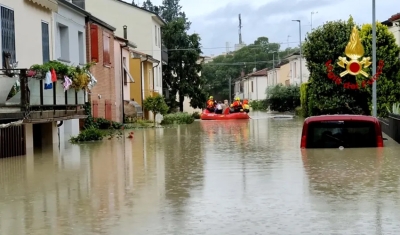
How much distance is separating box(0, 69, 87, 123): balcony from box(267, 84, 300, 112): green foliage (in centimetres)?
5130

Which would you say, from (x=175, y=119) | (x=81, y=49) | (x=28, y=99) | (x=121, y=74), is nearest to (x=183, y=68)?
(x=175, y=119)

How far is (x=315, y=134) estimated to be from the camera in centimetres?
1972

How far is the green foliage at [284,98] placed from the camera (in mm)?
72363

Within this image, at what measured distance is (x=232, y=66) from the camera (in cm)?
13825

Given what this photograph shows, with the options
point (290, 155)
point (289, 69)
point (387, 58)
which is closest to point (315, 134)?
point (290, 155)

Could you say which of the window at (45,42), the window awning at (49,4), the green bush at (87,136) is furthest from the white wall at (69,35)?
the green bush at (87,136)

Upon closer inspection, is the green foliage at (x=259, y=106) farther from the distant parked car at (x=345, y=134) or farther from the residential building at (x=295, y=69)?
the distant parked car at (x=345, y=134)

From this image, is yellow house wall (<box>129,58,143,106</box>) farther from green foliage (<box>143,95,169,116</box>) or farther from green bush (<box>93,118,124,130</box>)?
green bush (<box>93,118,124,130</box>)

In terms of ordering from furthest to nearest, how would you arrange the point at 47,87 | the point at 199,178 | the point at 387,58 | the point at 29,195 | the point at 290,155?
the point at 387,58, the point at 47,87, the point at 290,155, the point at 199,178, the point at 29,195

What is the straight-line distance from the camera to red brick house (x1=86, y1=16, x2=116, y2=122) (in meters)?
33.8

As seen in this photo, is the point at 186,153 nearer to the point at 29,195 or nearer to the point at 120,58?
the point at 29,195

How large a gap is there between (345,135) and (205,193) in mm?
8460

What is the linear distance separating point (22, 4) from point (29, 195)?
40.9 feet

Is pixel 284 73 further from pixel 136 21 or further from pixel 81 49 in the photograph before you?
pixel 81 49
